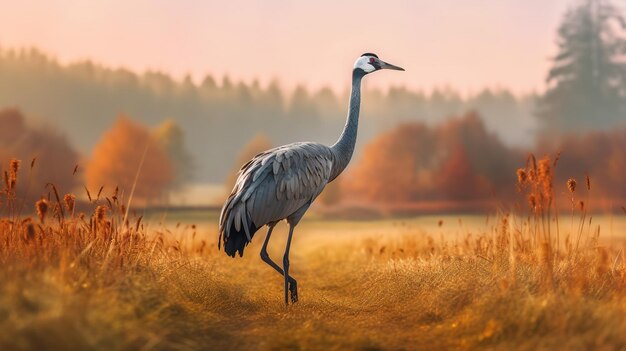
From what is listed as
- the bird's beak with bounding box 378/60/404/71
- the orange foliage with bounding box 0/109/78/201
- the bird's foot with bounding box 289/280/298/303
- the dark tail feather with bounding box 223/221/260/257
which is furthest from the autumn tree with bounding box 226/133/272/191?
the dark tail feather with bounding box 223/221/260/257

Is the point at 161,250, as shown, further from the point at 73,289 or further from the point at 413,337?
the point at 413,337

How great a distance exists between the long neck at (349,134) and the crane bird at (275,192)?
18 centimetres

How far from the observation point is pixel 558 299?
224 inches

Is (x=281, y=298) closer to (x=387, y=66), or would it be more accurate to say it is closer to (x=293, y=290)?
(x=293, y=290)

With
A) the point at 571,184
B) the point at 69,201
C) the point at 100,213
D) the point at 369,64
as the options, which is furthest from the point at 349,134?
the point at 69,201

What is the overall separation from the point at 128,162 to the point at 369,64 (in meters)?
24.6

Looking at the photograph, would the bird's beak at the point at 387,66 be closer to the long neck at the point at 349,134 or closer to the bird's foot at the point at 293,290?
the long neck at the point at 349,134

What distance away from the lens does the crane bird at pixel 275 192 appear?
7535 mm

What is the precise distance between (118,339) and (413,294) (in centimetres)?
364

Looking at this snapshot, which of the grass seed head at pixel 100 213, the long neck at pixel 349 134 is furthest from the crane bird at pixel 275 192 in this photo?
the grass seed head at pixel 100 213

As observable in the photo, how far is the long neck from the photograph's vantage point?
28.7 ft

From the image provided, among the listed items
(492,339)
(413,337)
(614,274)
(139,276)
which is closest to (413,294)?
(413,337)

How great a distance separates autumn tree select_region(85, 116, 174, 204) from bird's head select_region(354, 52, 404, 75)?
2267 centimetres

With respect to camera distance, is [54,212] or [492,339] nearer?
[492,339]
